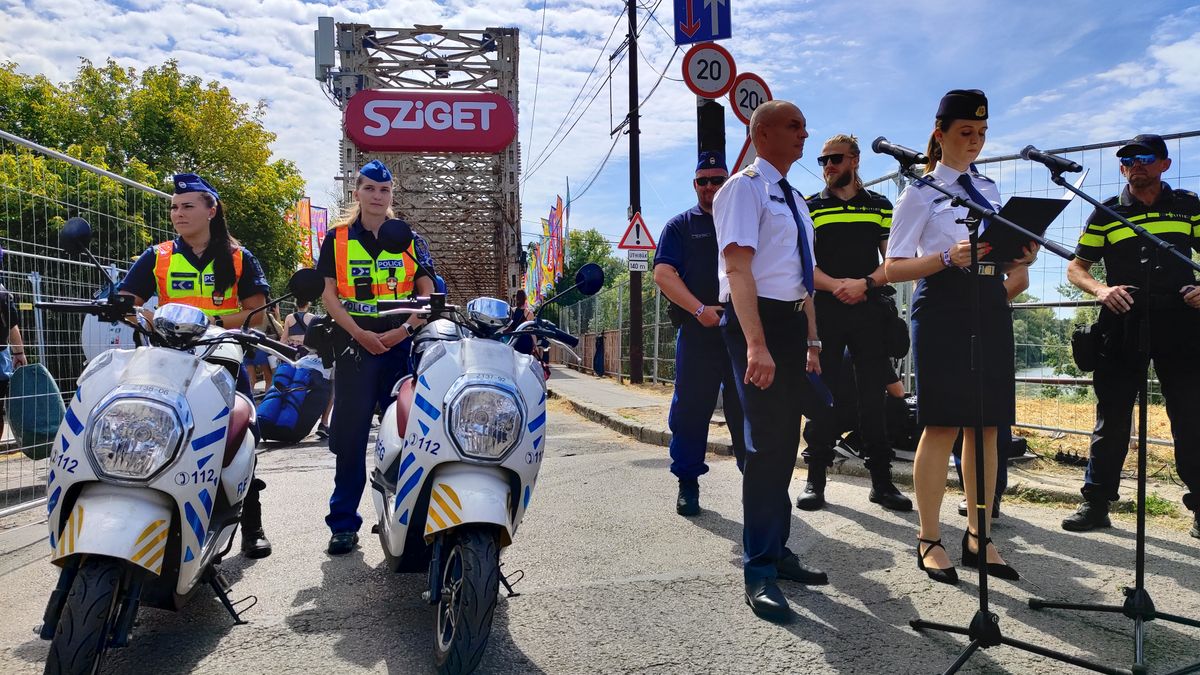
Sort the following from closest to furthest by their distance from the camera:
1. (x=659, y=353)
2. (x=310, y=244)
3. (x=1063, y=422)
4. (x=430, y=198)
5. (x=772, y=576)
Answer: (x=772, y=576)
(x=1063, y=422)
(x=659, y=353)
(x=430, y=198)
(x=310, y=244)

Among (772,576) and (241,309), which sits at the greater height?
(241,309)

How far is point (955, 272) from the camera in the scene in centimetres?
345

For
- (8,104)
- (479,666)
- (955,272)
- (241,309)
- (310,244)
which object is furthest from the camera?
(8,104)

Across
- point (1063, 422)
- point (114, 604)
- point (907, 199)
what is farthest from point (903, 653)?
point (1063, 422)

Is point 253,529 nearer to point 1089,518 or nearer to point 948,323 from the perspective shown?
point 948,323

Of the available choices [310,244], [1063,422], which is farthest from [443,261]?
[1063,422]

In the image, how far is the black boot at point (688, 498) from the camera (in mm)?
4742

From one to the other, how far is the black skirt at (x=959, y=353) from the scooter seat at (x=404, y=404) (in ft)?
7.06

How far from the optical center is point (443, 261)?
30266 millimetres

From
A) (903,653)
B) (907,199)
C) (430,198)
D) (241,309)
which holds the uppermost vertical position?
(430,198)

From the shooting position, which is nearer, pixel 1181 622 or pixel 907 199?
pixel 1181 622

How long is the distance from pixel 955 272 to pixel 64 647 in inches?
133

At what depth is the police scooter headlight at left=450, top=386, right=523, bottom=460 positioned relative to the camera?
2.65 meters

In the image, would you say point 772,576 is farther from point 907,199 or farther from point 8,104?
point 8,104
